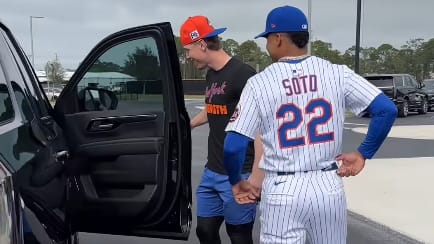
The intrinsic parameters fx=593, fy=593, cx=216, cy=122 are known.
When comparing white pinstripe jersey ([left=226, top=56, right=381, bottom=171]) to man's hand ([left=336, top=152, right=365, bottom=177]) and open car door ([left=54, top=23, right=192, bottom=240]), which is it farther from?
open car door ([left=54, top=23, right=192, bottom=240])

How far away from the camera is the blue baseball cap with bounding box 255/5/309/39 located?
2920 mm

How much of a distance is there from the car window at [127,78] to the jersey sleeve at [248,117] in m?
1.01

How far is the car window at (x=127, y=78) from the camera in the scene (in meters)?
3.79

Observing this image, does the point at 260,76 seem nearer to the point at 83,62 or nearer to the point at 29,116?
the point at 29,116

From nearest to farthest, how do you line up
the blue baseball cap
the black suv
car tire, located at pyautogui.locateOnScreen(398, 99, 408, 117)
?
the blue baseball cap → the black suv → car tire, located at pyautogui.locateOnScreen(398, 99, 408, 117)

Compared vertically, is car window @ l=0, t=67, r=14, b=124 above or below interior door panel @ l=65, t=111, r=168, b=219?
above

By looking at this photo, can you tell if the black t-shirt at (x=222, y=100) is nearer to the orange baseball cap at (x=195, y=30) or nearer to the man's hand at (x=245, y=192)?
the orange baseball cap at (x=195, y=30)

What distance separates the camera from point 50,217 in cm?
249

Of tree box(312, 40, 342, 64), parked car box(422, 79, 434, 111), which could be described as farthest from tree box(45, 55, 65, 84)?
parked car box(422, 79, 434, 111)

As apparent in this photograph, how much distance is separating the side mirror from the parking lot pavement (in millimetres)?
3347

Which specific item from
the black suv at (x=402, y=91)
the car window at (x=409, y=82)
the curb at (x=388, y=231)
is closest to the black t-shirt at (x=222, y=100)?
the curb at (x=388, y=231)

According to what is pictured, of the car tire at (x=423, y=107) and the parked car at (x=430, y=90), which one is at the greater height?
the parked car at (x=430, y=90)

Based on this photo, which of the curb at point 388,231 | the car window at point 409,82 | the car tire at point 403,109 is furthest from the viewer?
the car window at point 409,82

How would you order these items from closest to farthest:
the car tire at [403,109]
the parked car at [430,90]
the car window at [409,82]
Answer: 1. the car tire at [403,109]
2. the car window at [409,82]
3. the parked car at [430,90]
